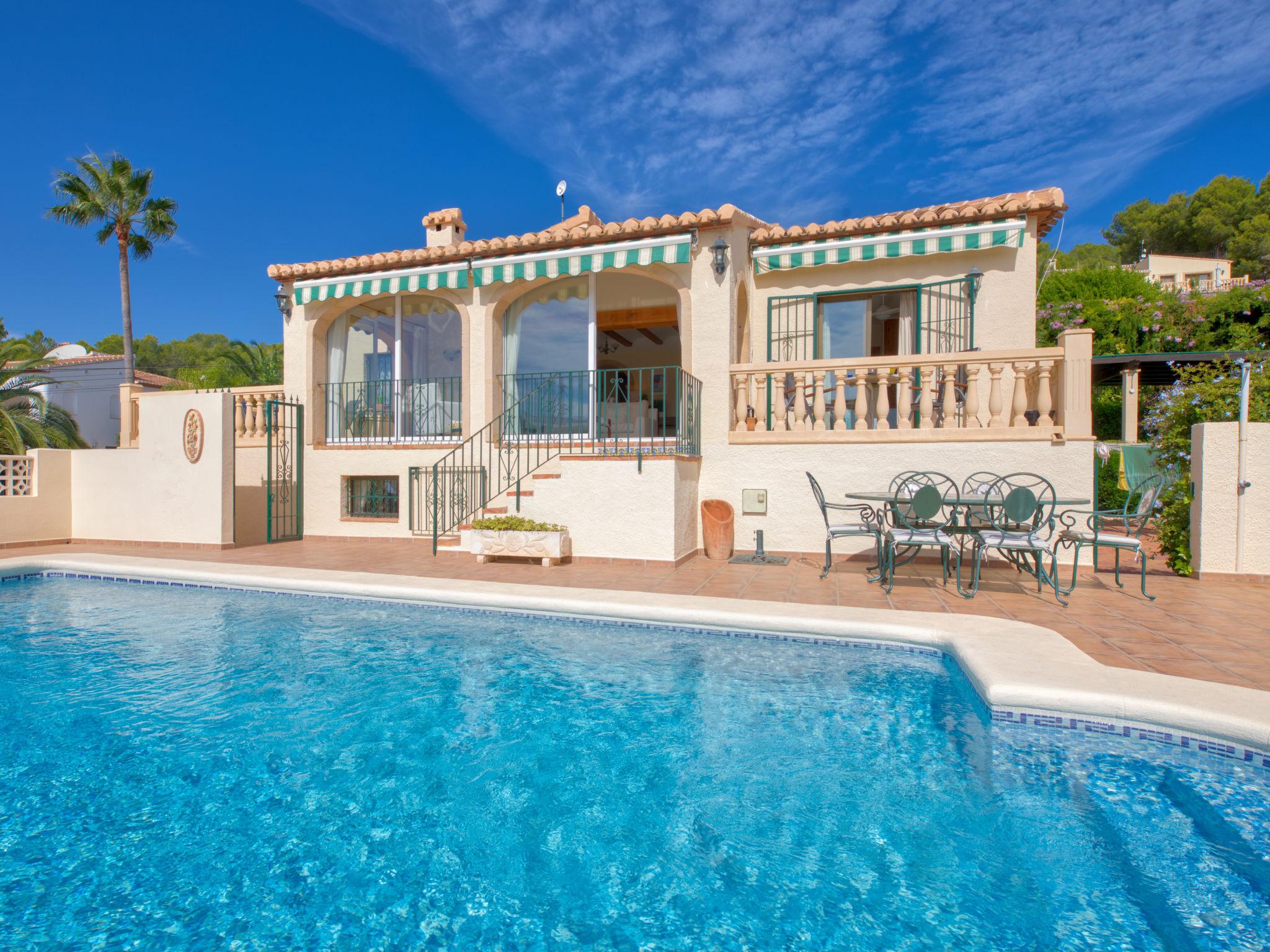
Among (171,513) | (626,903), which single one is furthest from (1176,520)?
(171,513)

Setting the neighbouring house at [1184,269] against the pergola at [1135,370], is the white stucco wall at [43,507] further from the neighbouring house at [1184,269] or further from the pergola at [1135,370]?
the neighbouring house at [1184,269]

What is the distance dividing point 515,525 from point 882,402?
19.8ft

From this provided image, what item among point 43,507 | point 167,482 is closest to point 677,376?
point 167,482

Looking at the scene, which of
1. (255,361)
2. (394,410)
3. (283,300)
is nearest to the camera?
(283,300)

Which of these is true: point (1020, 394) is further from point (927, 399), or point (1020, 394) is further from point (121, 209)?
point (121, 209)

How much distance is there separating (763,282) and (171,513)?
1222cm

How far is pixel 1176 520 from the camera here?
9.18m

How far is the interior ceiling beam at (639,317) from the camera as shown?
1467cm

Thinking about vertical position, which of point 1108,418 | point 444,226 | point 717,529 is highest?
point 444,226

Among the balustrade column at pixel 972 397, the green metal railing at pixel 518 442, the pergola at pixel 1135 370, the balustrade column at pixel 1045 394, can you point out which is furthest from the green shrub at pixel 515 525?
the pergola at pixel 1135 370

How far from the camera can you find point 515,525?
10.2 meters

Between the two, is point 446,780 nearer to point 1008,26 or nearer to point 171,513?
point 171,513

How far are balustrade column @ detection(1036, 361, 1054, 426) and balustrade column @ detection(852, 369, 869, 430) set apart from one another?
237 centimetres

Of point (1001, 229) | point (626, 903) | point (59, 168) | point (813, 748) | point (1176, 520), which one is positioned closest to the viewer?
point (626, 903)
